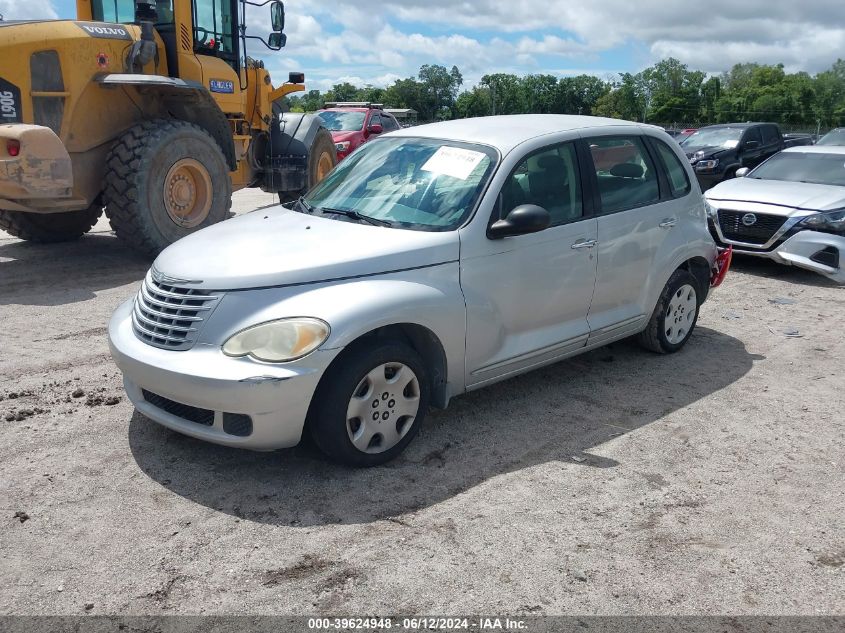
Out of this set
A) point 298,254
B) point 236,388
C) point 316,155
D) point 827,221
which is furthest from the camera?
point 316,155

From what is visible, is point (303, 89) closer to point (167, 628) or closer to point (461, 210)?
point (461, 210)

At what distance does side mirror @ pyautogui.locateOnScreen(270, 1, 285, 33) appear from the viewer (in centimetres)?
970

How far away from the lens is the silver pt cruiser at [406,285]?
3.77m

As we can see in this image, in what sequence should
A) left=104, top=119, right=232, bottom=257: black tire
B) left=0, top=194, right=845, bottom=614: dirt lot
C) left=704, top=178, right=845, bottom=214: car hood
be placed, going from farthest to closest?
1. left=704, top=178, right=845, bottom=214: car hood
2. left=104, top=119, right=232, bottom=257: black tire
3. left=0, top=194, right=845, bottom=614: dirt lot

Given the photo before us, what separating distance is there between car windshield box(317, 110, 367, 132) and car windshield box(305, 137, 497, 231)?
13196 mm

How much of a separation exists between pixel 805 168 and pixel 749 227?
1.88 meters

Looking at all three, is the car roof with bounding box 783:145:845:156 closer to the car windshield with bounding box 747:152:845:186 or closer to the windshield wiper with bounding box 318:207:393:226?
the car windshield with bounding box 747:152:845:186

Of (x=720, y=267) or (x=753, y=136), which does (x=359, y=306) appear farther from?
(x=753, y=136)

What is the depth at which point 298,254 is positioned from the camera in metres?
4.09

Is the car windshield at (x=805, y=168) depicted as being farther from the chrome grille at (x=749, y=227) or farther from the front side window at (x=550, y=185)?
the front side window at (x=550, y=185)

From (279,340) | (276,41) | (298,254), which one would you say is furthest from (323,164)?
(279,340)

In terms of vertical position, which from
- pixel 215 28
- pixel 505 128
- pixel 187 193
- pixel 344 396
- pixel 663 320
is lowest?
pixel 663 320

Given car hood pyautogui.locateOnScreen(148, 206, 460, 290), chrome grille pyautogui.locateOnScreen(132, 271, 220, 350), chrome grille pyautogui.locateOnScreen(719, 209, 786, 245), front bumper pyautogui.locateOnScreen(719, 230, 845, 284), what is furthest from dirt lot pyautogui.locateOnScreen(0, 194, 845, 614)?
chrome grille pyautogui.locateOnScreen(719, 209, 786, 245)

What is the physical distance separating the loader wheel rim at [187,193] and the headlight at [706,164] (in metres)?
10.5
